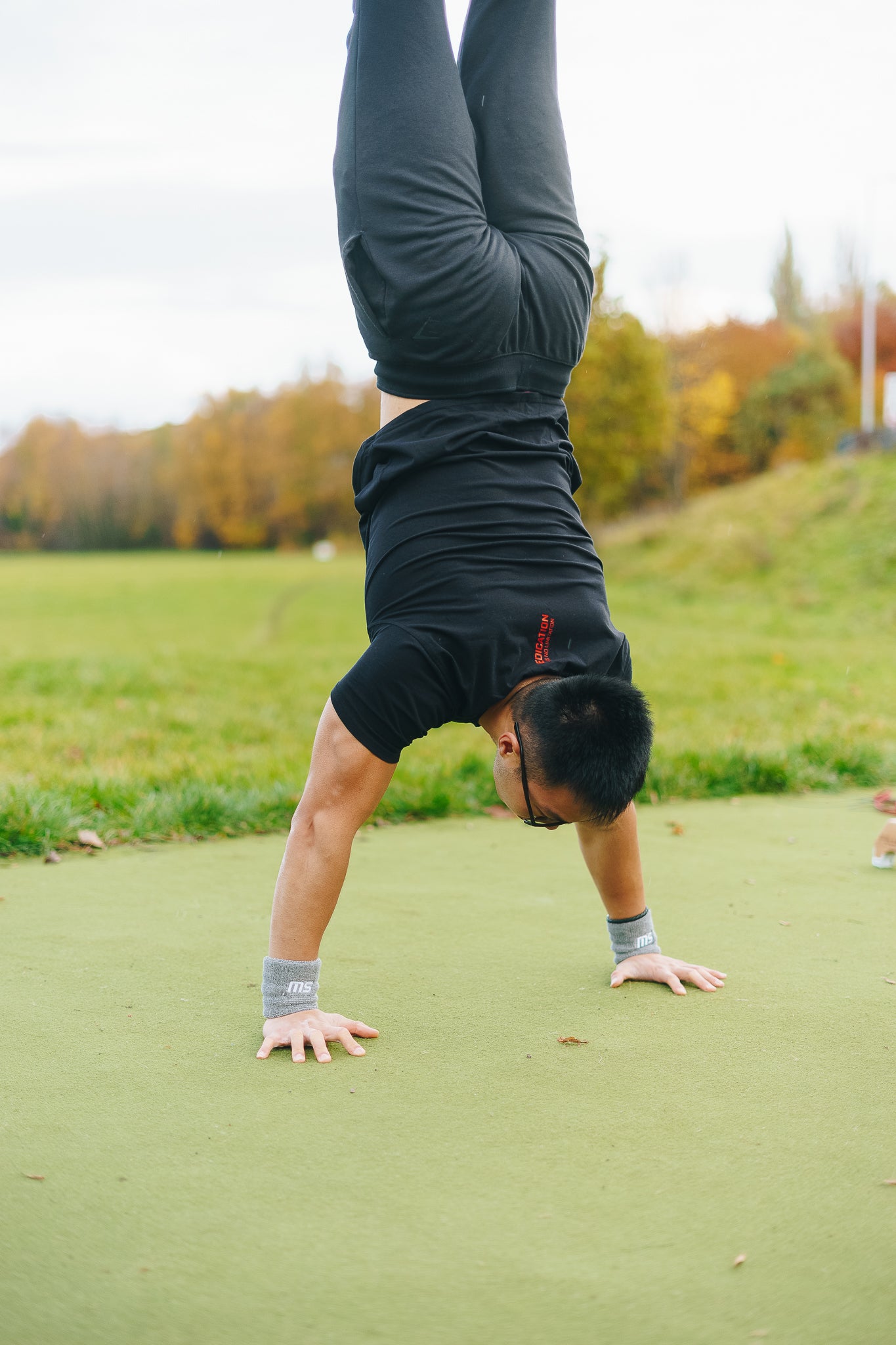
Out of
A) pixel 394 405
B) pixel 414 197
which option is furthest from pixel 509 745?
pixel 414 197

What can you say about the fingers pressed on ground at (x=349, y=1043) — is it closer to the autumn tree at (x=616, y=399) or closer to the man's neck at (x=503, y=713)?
the man's neck at (x=503, y=713)

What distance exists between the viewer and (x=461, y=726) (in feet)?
24.4

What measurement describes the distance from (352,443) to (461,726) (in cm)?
3358

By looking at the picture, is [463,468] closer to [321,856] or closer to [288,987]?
[321,856]

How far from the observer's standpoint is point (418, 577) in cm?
227

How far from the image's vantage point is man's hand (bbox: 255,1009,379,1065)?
7.27 feet

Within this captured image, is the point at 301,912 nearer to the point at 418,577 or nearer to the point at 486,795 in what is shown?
the point at 418,577

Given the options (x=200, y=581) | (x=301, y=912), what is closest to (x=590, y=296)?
(x=301, y=912)

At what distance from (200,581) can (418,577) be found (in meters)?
35.1

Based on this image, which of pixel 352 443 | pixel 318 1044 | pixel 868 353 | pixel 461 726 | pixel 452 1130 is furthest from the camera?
pixel 352 443

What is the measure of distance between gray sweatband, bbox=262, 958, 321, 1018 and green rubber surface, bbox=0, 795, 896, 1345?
96 mm

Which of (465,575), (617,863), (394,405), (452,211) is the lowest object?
(617,863)

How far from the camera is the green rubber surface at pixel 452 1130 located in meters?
1.42

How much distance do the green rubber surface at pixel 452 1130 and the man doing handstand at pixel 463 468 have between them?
0.29 metres
